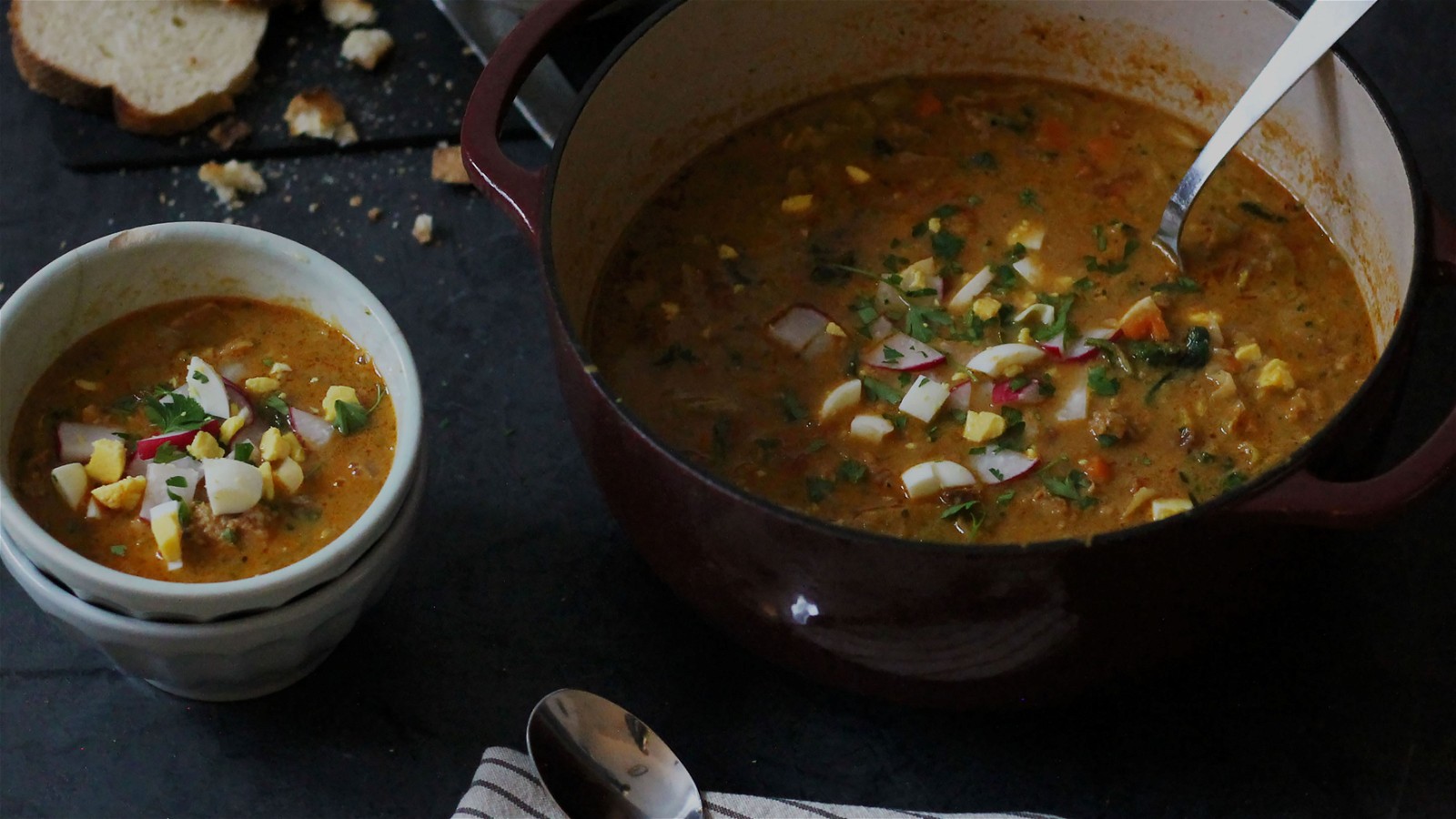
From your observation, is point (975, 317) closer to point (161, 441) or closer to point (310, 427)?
point (310, 427)

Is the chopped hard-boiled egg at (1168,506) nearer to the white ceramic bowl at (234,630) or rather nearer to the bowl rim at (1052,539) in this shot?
the bowl rim at (1052,539)

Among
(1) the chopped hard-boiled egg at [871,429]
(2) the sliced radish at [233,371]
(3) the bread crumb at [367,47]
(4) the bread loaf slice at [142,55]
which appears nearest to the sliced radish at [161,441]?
(2) the sliced radish at [233,371]

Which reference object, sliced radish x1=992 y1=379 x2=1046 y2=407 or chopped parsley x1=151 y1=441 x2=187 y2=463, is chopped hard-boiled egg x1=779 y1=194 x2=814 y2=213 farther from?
chopped parsley x1=151 y1=441 x2=187 y2=463

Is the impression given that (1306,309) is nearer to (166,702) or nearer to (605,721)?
→ (605,721)

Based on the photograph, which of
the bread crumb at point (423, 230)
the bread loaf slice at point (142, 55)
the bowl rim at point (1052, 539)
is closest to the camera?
the bowl rim at point (1052, 539)

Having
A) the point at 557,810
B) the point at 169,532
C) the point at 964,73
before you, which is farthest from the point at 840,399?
the point at 169,532
